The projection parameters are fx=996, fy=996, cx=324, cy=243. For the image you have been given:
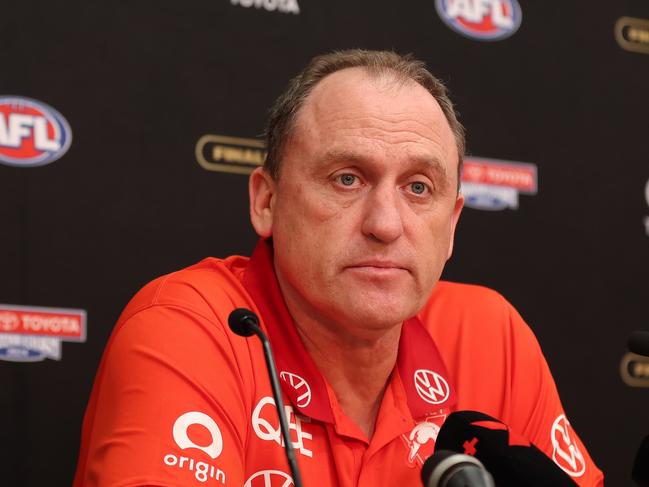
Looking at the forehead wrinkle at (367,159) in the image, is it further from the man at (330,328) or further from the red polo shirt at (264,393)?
the red polo shirt at (264,393)

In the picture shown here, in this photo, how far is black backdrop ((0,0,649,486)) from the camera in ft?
7.80

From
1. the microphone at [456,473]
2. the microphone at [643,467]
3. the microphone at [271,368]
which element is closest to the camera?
the microphone at [456,473]

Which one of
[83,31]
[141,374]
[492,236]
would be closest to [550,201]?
[492,236]

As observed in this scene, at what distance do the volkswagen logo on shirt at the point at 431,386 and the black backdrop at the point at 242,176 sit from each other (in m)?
0.78

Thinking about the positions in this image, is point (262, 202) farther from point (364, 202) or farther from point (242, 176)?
point (242, 176)

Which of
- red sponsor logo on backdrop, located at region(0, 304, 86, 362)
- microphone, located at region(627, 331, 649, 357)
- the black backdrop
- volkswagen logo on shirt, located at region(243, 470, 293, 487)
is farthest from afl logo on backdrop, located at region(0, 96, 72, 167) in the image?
microphone, located at region(627, 331, 649, 357)

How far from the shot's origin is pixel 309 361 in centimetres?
185

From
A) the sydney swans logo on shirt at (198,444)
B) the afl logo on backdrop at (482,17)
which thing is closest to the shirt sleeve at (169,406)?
the sydney swans logo on shirt at (198,444)

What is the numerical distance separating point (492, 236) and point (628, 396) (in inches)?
25.1

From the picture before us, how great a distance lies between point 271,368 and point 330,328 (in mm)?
574

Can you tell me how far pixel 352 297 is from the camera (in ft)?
5.71

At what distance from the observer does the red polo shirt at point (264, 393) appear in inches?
59.2

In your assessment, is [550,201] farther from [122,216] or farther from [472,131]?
[122,216]

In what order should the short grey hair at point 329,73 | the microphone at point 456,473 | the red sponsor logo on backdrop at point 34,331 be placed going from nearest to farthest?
the microphone at point 456,473, the short grey hair at point 329,73, the red sponsor logo on backdrop at point 34,331
